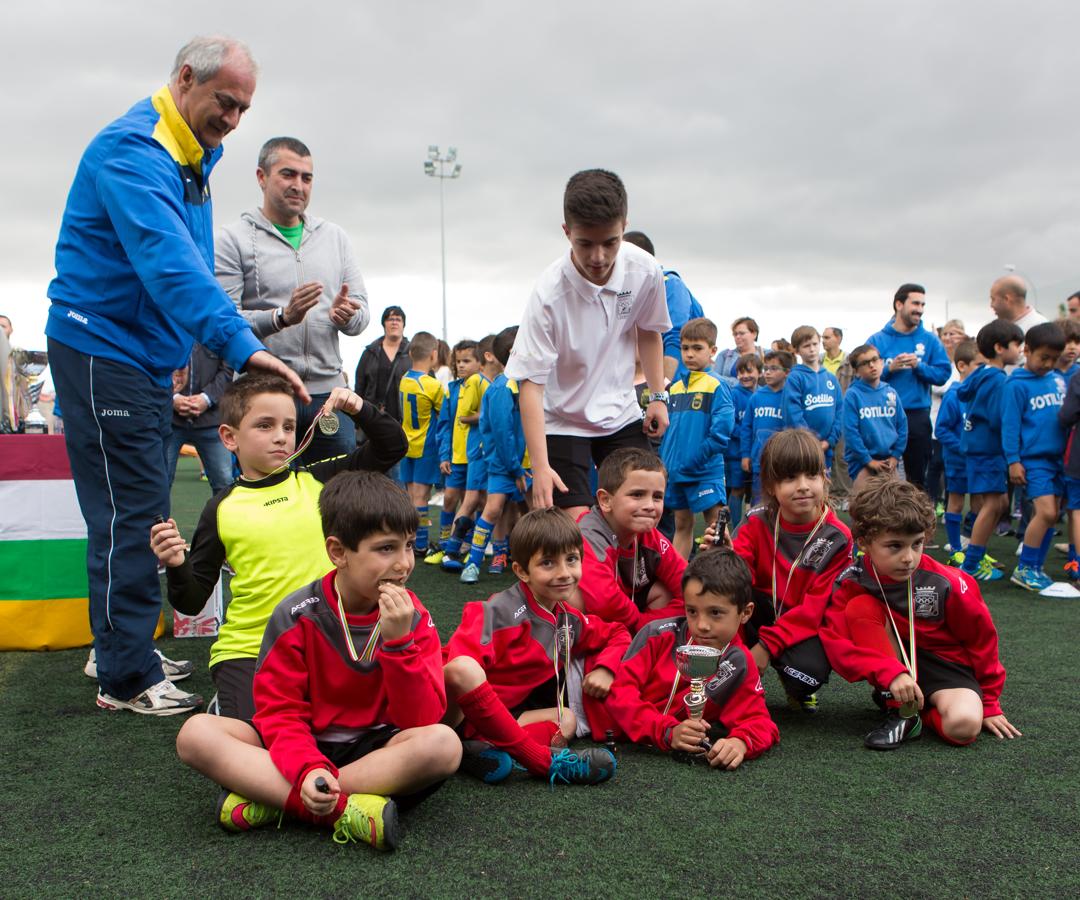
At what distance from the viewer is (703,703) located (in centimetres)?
267

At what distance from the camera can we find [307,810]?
6.77 feet

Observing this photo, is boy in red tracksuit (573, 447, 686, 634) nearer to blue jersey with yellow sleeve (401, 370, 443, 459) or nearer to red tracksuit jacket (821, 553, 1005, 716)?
red tracksuit jacket (821, 553, 1005, 716)

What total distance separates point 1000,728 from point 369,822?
7.04ft

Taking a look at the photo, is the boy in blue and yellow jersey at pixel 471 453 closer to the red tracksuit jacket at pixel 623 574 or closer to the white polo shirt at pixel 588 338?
the white polo shirt at pixel 588 338

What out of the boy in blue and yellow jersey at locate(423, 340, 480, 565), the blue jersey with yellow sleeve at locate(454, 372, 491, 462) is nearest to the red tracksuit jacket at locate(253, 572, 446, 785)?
the boy in blue and yellow jersey at locate(423, 340, 480, 565)

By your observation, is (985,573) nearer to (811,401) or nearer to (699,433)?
(811,401)

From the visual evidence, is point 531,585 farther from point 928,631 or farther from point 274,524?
point 928,631

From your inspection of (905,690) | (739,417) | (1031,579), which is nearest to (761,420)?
(739,417)

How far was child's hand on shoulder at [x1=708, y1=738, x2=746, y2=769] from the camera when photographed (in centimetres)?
257

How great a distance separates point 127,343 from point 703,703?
2235 mm

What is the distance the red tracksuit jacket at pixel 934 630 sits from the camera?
2.90m

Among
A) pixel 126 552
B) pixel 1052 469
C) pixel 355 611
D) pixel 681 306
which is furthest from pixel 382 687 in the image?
pixel 1052 469

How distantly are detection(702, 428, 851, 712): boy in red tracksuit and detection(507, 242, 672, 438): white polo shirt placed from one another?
67 centimetres

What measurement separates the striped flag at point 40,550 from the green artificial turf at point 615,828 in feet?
3.08
